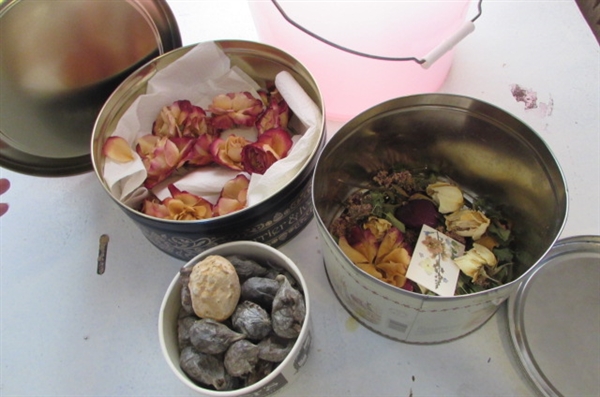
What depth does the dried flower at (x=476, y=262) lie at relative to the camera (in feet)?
1.33

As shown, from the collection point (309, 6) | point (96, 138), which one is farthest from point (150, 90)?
point (309, 6)

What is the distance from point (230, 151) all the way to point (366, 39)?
17 centimetres

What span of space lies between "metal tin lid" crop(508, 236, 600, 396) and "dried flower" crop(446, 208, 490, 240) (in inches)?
2.3

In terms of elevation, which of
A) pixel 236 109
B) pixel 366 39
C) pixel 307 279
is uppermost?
pixel 366 39

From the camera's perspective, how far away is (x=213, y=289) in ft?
1.12

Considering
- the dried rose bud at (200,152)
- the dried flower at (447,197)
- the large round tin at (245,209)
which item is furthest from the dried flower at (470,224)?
the dried rose bud at (200,152)

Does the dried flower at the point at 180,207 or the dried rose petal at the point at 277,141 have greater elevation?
the dried rose petal at the point at 277,141

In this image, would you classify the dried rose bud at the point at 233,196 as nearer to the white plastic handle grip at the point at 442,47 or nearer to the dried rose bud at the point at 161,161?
the dried rose bud at the point at 161,161

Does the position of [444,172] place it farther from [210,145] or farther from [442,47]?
[210,145]

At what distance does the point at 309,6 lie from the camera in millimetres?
428

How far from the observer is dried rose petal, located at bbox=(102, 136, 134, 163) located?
1.45 ft

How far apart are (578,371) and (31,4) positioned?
59 centimetres

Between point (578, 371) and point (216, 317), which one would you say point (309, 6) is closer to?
point (216, 317)

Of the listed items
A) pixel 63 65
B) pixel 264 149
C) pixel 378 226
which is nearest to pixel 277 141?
pixel 264 149
